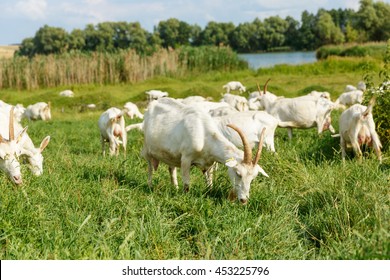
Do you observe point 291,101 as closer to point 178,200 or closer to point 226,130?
point 226,130

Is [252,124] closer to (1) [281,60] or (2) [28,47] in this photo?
(1) [281,60]

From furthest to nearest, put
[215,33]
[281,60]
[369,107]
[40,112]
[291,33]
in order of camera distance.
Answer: [291,33] < [215,33] < [281,60] < [40,112] < [369,107]

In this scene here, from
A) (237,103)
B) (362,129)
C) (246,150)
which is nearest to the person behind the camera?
(246,150)

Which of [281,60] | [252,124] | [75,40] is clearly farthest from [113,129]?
[75,40]

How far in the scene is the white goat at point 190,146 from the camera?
19.6 feet

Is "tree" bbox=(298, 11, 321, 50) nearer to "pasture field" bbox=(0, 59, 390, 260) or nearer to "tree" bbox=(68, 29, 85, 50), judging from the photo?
"tree" bbox=(68, 29, 85, 50)

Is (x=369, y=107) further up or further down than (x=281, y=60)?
further up

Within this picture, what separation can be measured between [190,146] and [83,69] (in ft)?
94.1

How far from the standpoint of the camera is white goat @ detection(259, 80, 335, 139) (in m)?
12.5

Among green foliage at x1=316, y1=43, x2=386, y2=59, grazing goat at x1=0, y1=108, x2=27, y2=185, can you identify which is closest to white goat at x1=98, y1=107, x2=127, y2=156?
grazing goat at x1=0, y1=108, x2=27, y2=185

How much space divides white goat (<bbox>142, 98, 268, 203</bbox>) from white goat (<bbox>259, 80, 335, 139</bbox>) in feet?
17.7

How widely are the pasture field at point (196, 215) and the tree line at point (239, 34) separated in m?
45.7

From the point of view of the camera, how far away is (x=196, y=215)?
5.56 metres

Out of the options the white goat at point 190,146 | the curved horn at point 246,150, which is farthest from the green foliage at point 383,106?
the curved horn at point 246,150
